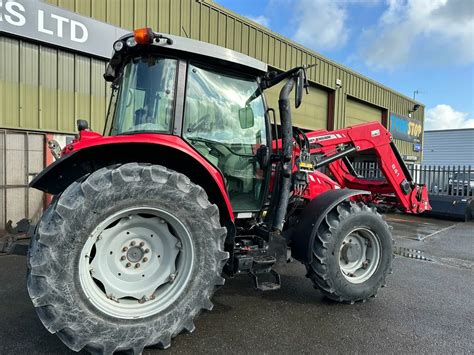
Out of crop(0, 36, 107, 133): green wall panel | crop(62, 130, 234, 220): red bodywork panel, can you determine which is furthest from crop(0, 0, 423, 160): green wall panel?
crop(62, 130, 234, 220): red bodywork panel

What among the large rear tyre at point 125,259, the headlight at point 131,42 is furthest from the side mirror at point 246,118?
the headlight at point 131,42

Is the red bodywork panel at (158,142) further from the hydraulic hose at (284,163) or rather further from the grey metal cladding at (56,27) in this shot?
the grey metal cladding at (56,27)

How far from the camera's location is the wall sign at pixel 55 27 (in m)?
6.03

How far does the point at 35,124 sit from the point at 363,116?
13.9 m

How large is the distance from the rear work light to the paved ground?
2352 millimetres

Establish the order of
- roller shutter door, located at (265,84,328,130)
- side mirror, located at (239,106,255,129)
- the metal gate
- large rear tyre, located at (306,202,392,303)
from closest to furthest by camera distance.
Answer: side mirror, located at (239,106,255,129)
large rear tyre, located at (306,202,392,303)
the metal gate
roller shutter door, located at (265,84,328,130)

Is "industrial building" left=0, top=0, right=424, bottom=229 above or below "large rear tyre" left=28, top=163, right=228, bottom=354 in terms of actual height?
above

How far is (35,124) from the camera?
666 centimetres

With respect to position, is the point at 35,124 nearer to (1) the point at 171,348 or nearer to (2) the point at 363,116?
(1) the point at 171,348

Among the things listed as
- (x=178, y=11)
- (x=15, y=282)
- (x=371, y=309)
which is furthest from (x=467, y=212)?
(x=15, y=282)

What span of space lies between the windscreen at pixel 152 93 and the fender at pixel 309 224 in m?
1.68

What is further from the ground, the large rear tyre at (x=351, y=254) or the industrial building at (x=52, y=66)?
the industrial building at (x=52, y=66)

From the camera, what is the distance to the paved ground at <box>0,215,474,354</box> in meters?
2.80

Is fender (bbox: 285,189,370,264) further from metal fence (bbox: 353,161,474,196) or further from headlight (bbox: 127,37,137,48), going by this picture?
metal fence (bbox: 353,161,474,196)
